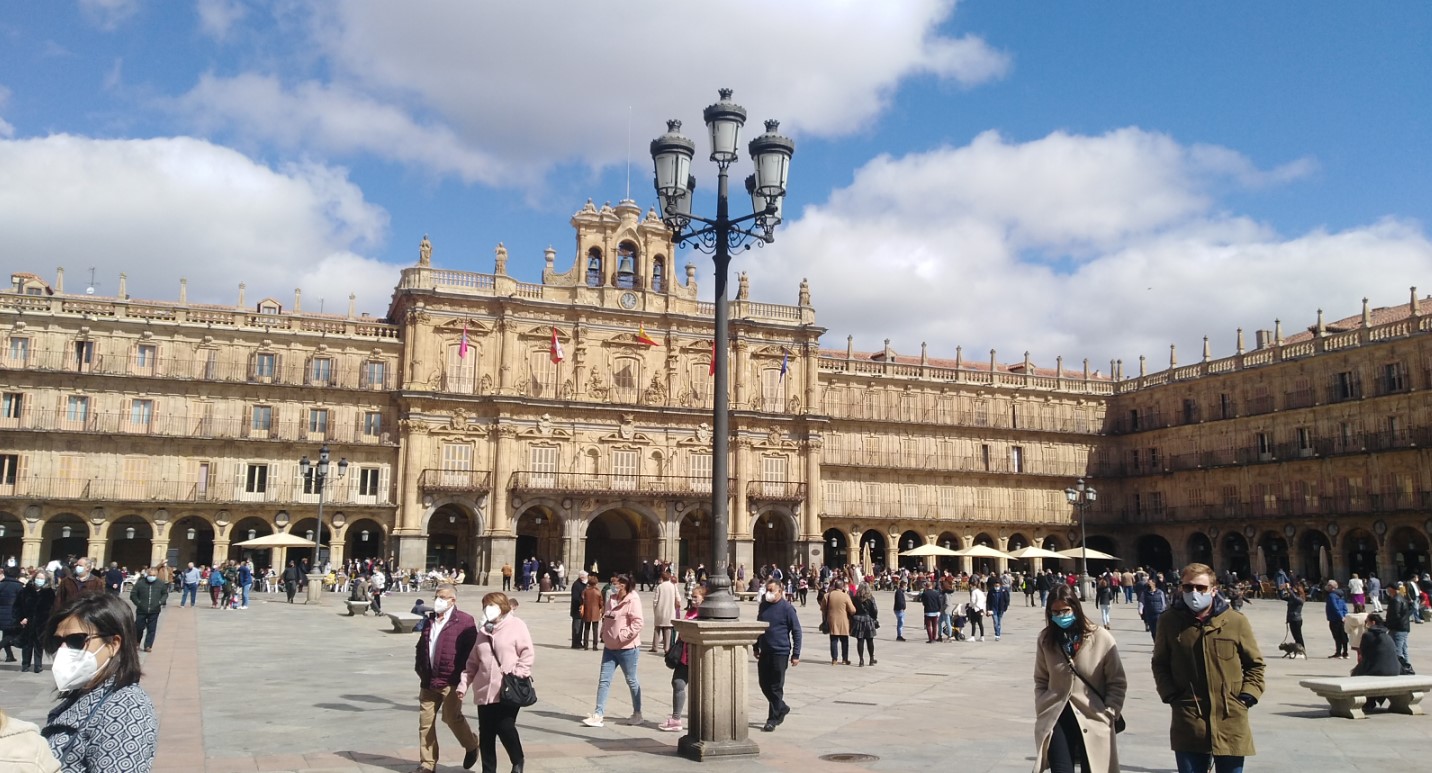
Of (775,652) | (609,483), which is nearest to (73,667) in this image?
(775,652)

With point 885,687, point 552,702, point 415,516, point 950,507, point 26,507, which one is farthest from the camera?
point 950,507

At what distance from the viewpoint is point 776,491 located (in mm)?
49625

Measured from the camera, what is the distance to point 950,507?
55125mm

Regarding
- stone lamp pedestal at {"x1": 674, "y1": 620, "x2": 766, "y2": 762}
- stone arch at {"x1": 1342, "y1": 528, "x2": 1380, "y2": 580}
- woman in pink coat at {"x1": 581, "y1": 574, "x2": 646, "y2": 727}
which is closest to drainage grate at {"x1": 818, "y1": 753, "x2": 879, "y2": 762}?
stone lamp pedestal at {"x1": 674, "y1": 620, "x2": 766, "y2": 762}

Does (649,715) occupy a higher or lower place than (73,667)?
lower

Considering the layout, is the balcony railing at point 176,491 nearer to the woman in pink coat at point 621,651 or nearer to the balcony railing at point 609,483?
the balcony railing at point 609,483

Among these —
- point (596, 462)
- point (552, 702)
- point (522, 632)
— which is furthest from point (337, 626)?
point (596, 462)

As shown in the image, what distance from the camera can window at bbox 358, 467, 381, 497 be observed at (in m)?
44.9

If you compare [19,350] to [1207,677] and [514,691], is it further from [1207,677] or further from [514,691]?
[1207,677]

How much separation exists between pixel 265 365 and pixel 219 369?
5.59ft

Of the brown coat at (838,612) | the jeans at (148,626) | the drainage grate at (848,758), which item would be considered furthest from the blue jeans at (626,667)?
the jeans at (148,626)

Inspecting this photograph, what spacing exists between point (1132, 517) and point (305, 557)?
131ft

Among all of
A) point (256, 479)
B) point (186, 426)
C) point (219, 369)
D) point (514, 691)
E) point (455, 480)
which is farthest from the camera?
point (455, 480)

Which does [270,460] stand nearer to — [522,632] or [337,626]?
[337,626]
